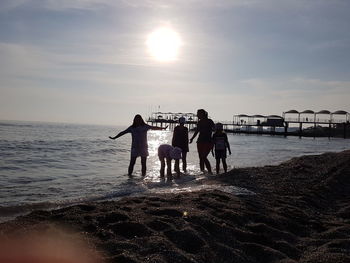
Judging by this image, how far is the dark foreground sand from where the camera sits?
12.4ft

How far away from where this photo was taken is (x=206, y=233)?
4.29 metres

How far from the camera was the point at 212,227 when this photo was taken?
450cm

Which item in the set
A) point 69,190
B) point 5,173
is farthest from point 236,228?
point 5,173

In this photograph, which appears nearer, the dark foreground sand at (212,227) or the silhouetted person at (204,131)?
the dark foreground sand at (212,227)

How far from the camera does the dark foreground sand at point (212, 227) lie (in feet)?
12.4

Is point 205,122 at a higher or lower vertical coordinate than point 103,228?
higher

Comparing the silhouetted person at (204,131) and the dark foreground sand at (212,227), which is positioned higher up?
the silhouetted person at (204,131)

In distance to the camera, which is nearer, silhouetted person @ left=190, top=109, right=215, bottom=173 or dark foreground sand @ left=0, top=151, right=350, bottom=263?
dark foreground sand @ left=0, top=151, right=350, bottom=263

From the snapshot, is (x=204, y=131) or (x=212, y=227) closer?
(x=212, y=227)

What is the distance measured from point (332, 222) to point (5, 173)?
9.21m

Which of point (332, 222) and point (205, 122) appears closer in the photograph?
point (332, 222)

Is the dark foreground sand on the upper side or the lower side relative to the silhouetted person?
lower

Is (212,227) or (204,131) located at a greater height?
(204,131)

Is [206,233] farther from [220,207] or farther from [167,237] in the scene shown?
[220,207]
